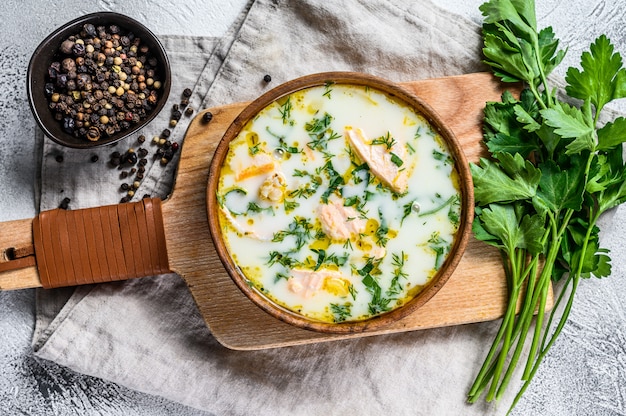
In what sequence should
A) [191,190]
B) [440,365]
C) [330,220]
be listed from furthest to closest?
[440,365] → [191,190] → [330,220]

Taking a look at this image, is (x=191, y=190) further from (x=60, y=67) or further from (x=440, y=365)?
(x=440, y=365)

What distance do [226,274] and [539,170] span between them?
46.4 inches

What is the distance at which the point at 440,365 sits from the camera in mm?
2551

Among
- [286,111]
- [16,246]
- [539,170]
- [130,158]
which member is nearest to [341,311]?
[286,111]

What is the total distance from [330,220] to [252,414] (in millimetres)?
969

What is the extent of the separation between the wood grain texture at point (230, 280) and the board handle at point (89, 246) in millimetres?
66

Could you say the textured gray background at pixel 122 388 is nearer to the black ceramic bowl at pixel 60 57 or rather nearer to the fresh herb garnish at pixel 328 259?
the black ceramic bowl at pixel 60 57

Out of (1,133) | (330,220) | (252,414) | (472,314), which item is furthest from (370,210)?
(1,133)

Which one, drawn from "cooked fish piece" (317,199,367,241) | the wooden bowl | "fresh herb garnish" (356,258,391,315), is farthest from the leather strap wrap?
"fresh herb garnish" (356,258,391,315)

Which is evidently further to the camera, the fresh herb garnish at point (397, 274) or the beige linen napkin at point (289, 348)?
the beige linen napkin at point (289, 348)

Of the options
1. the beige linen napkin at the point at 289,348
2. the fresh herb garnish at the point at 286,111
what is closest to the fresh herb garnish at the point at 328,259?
the fresh herb garnish at the point at 286,111

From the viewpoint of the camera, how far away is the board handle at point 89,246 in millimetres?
2293

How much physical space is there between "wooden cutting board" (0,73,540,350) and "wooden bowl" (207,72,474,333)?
0.77 feet

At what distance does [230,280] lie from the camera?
7.61 ft
